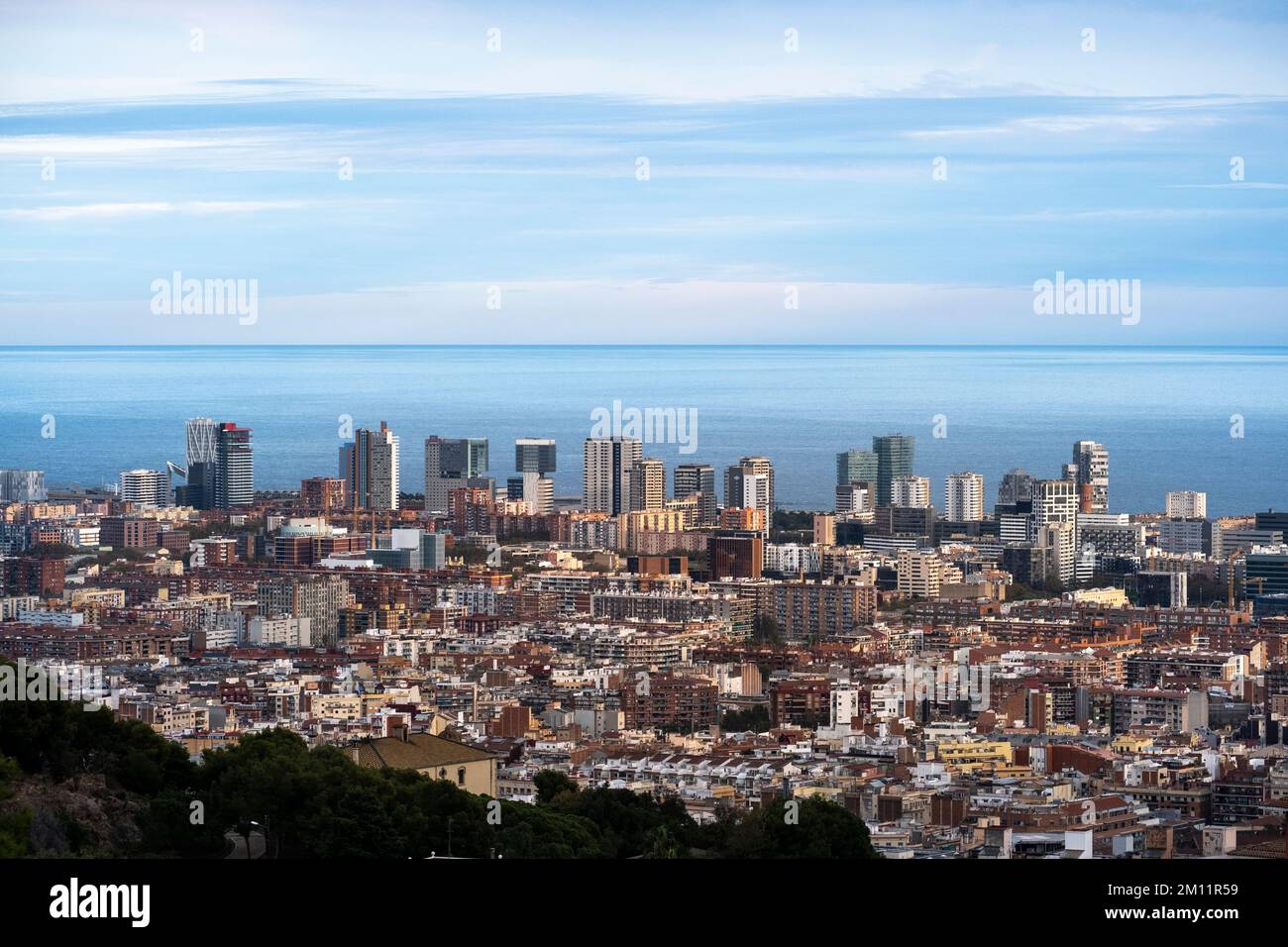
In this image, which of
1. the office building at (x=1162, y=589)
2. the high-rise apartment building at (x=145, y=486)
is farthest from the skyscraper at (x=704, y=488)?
the high-rise apartment building at (x=145, y=486)

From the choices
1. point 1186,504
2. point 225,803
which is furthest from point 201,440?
point 225,803

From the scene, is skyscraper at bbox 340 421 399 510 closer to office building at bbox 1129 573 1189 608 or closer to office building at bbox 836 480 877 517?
office building at bbox 836 480 877 517

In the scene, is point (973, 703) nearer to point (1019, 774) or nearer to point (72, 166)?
point (1019, 774)

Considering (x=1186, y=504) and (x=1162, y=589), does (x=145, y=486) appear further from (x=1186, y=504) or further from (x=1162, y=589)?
(x=1186, y=504)

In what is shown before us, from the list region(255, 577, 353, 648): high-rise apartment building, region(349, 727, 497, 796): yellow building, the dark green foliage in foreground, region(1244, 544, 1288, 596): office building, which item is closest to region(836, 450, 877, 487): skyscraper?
region(1244, 544, 1288, 596): office building
